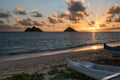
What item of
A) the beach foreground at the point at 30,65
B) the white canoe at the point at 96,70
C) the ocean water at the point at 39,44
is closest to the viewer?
the white canoe at the point at 96,70

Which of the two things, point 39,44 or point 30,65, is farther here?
point 39,44

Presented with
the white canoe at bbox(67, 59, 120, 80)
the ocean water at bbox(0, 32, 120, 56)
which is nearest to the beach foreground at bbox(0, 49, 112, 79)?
the white canoe at bbox(67, 59, 120, 80)

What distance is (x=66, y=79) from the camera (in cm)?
1084

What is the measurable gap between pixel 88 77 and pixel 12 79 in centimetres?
387

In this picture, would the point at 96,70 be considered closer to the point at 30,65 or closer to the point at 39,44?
the point at 30,65

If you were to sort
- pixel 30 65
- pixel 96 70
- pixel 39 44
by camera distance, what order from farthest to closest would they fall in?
pixel 39 44
pixel 30 65
pixel 96 70

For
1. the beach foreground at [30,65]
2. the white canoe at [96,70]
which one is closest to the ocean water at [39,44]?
the beach foreground at [30,65]

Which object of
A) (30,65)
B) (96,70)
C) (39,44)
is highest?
(96,70)

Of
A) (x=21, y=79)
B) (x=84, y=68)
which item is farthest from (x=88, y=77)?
(x=21, y=79)

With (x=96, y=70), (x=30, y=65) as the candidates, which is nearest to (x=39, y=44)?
(x=30, y=65)

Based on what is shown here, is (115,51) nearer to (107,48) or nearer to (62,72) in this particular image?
(107,48)

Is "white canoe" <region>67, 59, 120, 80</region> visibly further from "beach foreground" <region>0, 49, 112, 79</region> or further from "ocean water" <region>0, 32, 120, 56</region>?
"ocean water" <region>0, 32, 120, 56</region>

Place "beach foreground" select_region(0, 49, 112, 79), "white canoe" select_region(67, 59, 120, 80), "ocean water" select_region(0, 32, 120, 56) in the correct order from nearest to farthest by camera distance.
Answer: "white canoe" select_region(67, 59, 120, 80)
"beach foreground" select_region(0, 49, 112, 79)
"ocean water" select_region(0, 32, 120, 56)

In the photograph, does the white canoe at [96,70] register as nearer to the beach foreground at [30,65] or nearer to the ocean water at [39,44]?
the beach foreground at [30,65]
